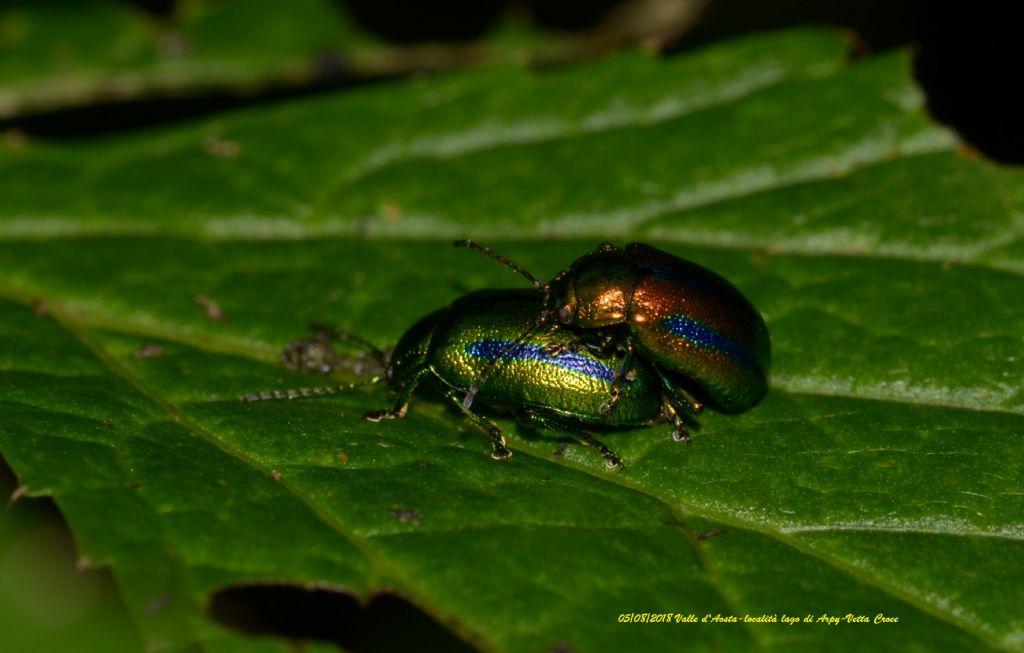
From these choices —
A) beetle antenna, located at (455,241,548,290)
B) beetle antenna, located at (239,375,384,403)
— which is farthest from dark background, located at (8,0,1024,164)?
beetle antenna, located at (239,375,384,403)

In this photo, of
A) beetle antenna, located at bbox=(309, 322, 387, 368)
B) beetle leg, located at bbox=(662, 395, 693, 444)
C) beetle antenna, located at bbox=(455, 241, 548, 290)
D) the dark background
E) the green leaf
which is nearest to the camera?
the green leaf

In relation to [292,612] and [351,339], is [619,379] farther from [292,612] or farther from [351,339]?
[292,612]

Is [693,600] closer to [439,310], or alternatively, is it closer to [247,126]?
[439,310]

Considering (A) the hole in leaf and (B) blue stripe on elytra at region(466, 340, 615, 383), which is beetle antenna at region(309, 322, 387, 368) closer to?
(B) blue stripe on elytra at region(466, 340, 615, 383)

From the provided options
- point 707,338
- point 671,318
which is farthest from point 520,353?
point 707,338

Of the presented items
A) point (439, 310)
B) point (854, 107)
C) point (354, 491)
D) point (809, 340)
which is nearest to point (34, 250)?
point (439, 310)

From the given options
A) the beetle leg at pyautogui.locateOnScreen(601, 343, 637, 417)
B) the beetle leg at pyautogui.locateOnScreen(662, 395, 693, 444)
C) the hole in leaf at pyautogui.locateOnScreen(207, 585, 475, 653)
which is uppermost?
the beetle leg at pyautogui.locateOnScreen(601, 343, 637, 417)
